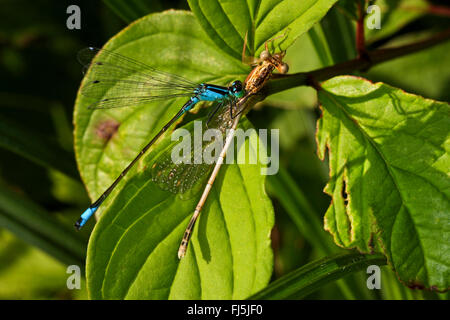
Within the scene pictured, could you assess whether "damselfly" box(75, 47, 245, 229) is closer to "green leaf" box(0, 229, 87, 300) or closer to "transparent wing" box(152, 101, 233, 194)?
"transparent wing" box(152, 101, 233, 194)

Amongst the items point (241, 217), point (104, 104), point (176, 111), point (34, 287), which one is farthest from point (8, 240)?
point (241, 217)

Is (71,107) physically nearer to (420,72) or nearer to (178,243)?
(178,243)

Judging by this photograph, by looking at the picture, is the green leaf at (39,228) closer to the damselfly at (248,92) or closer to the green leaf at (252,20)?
the damselfly at (248,92)

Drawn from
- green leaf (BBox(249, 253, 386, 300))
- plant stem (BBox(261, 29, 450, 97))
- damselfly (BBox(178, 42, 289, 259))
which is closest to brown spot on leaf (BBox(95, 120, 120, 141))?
damselfly (BBox(178, 42, 289, 259))

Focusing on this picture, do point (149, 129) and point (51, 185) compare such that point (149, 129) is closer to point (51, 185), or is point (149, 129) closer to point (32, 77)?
point (51, 185)

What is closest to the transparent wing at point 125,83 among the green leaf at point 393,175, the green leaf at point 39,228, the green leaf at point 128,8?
the green leaf at point 128,8
